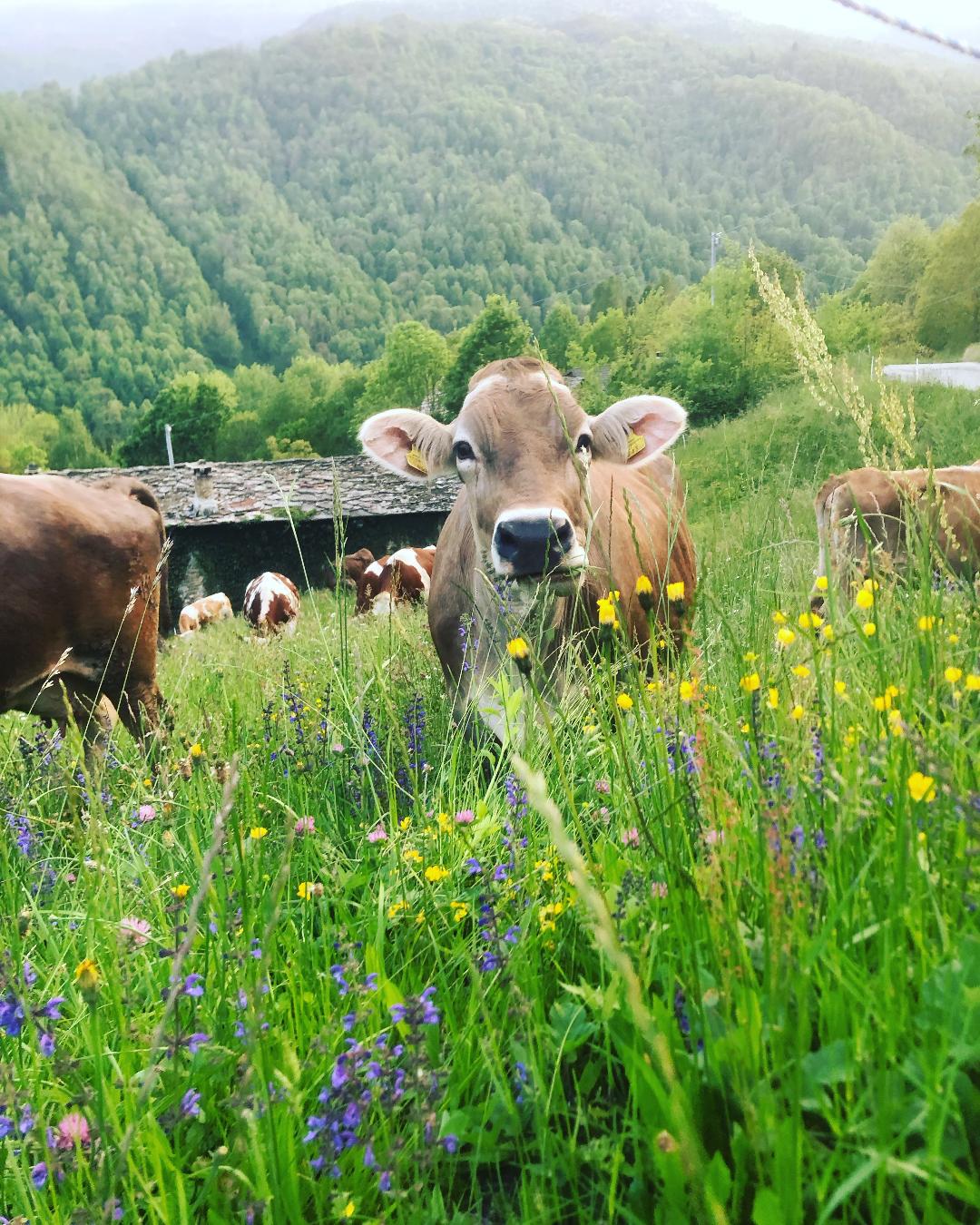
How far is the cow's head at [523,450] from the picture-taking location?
3756mm

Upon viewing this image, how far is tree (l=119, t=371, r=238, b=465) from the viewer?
9612 centimetres

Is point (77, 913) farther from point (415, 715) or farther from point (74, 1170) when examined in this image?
point (415, 715)

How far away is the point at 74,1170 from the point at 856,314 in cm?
5752

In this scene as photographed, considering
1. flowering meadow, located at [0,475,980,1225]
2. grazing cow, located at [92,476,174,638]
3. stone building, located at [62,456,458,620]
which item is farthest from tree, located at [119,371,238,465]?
flowering meadow, located at [0,475,980,1225]

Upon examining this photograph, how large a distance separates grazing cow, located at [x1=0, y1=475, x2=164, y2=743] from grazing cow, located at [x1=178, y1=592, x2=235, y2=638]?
56.8ft

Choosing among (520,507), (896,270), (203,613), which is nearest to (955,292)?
(896,270)

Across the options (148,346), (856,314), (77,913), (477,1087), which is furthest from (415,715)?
(148,346)

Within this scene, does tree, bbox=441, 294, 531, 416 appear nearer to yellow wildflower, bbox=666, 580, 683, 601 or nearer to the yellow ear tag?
the yellow ear tag

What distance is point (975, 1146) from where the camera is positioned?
44.6 inches

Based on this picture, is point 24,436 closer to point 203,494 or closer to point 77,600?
point 203,494

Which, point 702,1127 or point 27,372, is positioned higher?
point 702,1127

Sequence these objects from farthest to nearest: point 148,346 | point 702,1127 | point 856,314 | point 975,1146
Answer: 1. point 148,346
2. point 856,314
3. point 702,1127
4. point 975,1146

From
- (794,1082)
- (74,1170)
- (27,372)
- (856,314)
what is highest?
A: (794,1082)

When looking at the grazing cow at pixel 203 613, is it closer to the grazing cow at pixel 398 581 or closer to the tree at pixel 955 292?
the grazing cow at pixel 398 581
